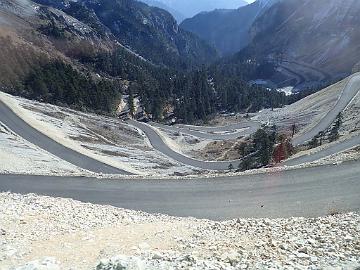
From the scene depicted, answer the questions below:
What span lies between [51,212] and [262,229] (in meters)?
11.6

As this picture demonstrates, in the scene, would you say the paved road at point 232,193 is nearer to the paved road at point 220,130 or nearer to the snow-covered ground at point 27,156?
the snow-covered ground at point 27,156

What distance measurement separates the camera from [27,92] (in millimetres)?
136000

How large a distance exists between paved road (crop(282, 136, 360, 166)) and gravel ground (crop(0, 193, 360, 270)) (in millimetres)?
21636

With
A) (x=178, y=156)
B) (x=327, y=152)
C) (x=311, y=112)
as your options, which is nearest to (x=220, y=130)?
(x=311, y=112)

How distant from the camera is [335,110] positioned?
10462cm

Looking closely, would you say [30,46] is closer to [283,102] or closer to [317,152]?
[283,102]

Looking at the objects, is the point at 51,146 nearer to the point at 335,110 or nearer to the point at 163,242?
the point at 163,242

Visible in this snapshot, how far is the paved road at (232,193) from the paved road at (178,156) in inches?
1999

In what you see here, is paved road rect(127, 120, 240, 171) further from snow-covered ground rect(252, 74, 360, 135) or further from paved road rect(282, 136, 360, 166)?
paved road rect(282, 136, 360, 166)

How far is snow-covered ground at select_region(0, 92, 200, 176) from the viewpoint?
69.2 metres

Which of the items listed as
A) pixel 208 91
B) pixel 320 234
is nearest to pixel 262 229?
pixel 320 234

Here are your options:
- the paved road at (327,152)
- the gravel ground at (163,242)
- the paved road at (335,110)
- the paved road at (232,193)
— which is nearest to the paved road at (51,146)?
the paved road at (327,152)

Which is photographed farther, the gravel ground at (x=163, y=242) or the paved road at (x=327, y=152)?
the paved road at (x=327, y=152)

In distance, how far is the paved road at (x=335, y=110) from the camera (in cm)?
9012
